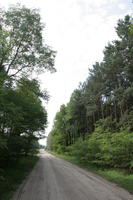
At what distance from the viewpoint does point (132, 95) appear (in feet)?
61.6

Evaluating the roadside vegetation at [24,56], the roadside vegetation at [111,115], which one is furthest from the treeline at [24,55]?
the roadside vegetation at [111,115]

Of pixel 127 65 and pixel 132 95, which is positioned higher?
pixel 127 65

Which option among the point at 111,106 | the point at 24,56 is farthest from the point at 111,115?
the point at 24,56

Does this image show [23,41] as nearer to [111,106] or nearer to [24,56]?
[24,56]

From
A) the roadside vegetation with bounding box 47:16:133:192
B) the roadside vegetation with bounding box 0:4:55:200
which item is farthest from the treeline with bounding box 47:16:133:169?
the roadside vegetation with bounding box 0:4:55:200

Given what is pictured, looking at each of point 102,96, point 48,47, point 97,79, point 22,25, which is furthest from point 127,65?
point 22,25

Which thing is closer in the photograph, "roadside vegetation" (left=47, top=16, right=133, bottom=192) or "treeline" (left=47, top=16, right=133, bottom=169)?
"roadside vegetation" (left=47, top=16, right=133, bottom=192)

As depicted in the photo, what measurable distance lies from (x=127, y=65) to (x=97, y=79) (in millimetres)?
6462

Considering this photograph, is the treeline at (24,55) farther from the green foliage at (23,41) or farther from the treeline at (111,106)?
the treeline at (111,106)

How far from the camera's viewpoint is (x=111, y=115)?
1024 inches

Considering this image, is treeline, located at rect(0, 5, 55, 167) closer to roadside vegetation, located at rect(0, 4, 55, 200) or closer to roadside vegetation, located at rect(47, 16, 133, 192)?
roadside vegetation, located at rect(0, 4, 55, 200)

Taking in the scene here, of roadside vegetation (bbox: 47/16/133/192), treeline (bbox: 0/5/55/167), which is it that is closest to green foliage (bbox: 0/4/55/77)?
treeline (bbox: 0/5/55/167)

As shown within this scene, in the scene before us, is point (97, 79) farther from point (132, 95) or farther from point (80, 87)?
point (80, 87)

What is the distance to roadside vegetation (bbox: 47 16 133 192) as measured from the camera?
12781 mm
